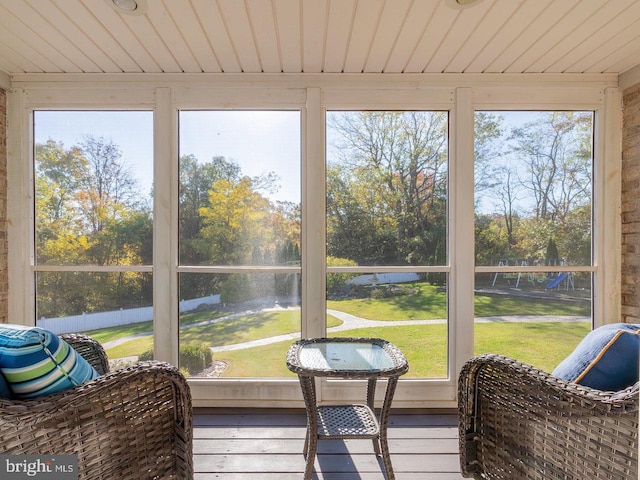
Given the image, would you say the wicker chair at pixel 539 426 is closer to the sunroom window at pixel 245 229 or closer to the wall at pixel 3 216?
the sunroom window at pixel 245 229

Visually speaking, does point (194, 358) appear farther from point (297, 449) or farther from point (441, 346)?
point (441, 346)

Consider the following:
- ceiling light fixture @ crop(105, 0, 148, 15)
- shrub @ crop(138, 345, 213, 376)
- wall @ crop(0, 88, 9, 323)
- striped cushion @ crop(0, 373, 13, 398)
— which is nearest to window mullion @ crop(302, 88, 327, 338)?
shrub @ crop(138, 345, 213, 376)

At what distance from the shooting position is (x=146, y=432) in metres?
1.28

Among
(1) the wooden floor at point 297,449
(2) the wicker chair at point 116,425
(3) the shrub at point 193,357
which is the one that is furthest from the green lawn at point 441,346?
(2) the wicker chair at point 116,425

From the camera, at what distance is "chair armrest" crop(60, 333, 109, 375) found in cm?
173

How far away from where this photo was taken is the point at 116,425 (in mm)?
1200

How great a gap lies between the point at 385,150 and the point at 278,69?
97cm

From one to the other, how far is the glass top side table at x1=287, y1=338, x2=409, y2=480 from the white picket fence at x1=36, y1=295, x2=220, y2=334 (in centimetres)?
101

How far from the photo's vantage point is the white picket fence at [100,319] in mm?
2600

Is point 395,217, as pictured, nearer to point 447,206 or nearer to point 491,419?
point 447,206

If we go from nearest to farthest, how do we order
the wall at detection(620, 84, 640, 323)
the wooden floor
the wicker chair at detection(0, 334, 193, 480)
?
1. the wicker chair at detection(0, 334, 193, 480)
2. the wooden floor
3. the wall at detection(620, 84, 640, 323)

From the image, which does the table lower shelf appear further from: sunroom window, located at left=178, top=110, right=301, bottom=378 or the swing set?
the swing set

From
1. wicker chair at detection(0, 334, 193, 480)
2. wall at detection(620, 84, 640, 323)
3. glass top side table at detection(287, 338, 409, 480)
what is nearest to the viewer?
wicker chair at detection(0, 334, 193, 480)

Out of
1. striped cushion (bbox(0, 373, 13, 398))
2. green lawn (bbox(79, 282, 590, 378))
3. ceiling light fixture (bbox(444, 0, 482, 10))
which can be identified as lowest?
green lawn (bbox(79, 282, 590, 378))
